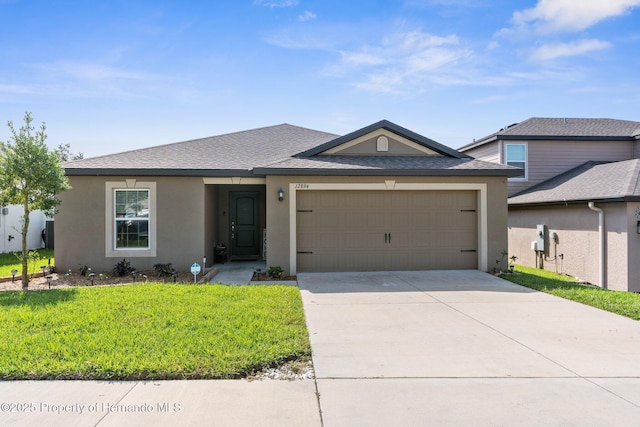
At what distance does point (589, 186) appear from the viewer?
1230 centimetres

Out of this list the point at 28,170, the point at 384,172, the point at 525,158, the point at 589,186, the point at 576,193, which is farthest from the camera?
the point at 525,158

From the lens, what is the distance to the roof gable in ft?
36.4

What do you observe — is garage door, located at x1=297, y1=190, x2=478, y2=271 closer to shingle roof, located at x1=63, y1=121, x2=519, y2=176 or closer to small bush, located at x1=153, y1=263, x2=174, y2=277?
shingle roof, located at x1=63, y1=121, x2=519, y2=176

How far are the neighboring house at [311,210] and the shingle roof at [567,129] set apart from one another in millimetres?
6024

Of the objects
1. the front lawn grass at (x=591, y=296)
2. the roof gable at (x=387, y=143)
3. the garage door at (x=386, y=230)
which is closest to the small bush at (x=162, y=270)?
the garage door at (x=386, y=230)

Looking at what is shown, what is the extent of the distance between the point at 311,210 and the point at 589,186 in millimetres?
8479

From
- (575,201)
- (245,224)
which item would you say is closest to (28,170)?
(245,224)

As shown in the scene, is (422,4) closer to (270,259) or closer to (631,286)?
(270,259)

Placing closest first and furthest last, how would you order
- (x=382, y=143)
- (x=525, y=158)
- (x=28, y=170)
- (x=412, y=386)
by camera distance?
(x=412, y=386) → (x=28, y=170) → (x=382, y=143) → (x=525, y=158)

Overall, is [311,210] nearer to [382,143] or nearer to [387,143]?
[382,143]

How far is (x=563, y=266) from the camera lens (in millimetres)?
12516

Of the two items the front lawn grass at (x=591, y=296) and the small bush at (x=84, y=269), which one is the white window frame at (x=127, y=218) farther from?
the front lawn grass at (x=591, y=296)

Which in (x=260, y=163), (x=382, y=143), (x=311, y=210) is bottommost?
(x=311, y=210)

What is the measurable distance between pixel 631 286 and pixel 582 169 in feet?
20.2
